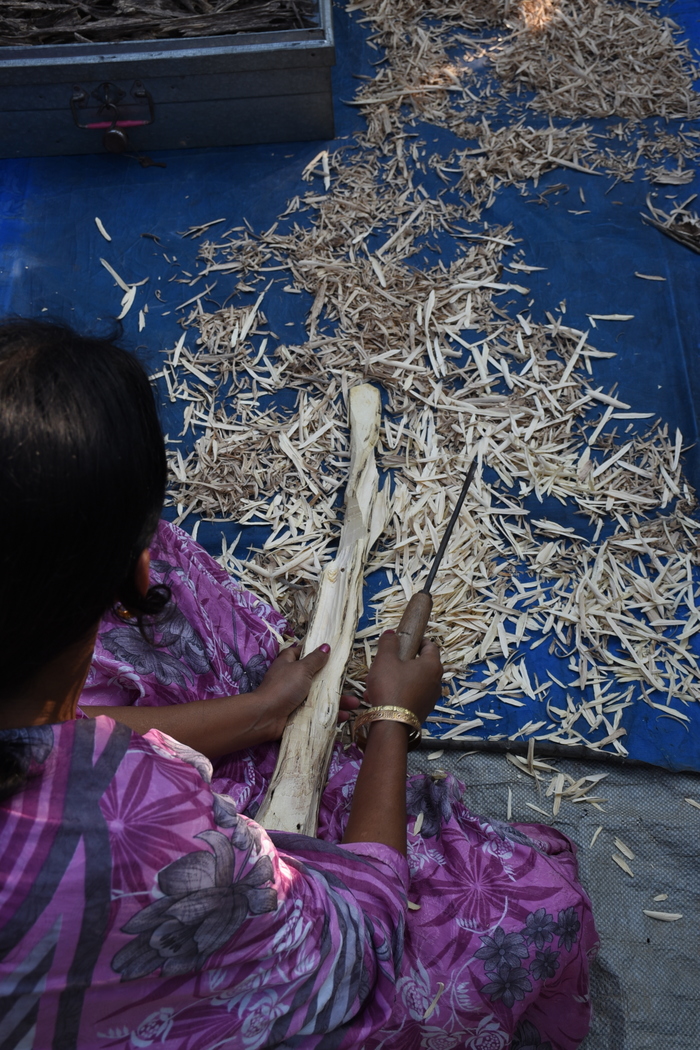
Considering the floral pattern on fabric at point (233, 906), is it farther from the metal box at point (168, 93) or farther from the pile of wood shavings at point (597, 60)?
the pile of wood shavings at point (597, 60)

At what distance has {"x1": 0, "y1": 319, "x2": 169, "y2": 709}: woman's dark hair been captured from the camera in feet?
2.45

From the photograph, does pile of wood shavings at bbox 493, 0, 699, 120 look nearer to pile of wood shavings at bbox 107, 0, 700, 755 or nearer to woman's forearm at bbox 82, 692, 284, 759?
pile of wood shavings at bbox 107, 0, 700, 755

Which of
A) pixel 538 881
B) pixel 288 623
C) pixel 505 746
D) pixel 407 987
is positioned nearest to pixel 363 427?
pixel 288 623

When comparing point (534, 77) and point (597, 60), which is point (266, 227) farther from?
point (597, 60)

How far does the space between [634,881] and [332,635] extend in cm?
85

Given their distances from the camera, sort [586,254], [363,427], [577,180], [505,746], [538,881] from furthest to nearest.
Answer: [577,180] → [586,254] → [363,427] → [505,746] → [538,881]

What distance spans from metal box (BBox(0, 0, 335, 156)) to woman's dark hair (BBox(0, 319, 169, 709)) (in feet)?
7.37

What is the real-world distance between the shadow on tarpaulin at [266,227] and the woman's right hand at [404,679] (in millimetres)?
448

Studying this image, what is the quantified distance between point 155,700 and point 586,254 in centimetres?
206

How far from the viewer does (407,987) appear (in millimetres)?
1211

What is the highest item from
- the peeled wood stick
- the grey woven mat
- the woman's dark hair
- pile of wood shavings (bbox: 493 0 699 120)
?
pile of wood shavings (bbox: 493 0 699 120)

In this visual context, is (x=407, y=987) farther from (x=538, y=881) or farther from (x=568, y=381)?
(x=568, y=381)

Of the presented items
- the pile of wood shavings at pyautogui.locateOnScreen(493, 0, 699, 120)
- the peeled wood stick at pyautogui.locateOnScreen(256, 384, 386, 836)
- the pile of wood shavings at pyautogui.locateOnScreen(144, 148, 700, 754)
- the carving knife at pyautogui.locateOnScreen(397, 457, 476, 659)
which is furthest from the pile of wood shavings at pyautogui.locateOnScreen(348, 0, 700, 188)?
the carving knife at pyautogui.locateOnScreen(397, 457, 476, 659)

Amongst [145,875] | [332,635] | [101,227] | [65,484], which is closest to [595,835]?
[332,635]
